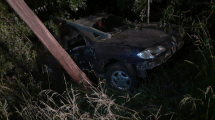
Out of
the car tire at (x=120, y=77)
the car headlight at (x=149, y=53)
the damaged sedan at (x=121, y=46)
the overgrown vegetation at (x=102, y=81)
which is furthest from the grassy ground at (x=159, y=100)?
the car headlight at (x=149, y=53)

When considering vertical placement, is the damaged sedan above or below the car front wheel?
above

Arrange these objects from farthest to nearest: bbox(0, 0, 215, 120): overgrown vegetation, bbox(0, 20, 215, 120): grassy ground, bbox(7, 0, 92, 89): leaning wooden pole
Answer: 1. bbox(7, 0, 92, 89): leaning wooden pole
2. bbox(0, 0, 215, 120): overgrown vegetation
3. bbox(0, 20, 215, 120): grassy ground

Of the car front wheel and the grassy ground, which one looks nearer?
the grassy ground

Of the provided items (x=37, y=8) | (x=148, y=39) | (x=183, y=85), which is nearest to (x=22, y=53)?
(x=37, y=8)

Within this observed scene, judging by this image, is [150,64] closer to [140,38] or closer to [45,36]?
[140,38]

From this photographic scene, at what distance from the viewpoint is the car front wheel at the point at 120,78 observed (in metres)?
4.59

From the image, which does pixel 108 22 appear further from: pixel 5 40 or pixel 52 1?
pixel 5 40

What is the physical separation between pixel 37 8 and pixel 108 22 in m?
2.79

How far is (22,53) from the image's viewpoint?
6141mm

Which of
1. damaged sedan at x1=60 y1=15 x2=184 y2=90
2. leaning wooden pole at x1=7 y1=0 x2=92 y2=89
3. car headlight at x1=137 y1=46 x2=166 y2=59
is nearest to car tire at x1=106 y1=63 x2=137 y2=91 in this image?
damaged sedan at x1=60 y1=15 x2=184 y2=90

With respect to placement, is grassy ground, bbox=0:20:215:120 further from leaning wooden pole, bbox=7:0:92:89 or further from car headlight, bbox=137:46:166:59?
leaning wooden pole, bbox=7:0:92:89

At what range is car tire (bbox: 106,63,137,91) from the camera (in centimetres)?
459

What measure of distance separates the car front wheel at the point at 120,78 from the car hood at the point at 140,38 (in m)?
0.59

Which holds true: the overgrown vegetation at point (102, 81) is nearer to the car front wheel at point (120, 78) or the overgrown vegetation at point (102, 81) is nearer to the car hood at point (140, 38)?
the car front wheel at point (120, 78)
